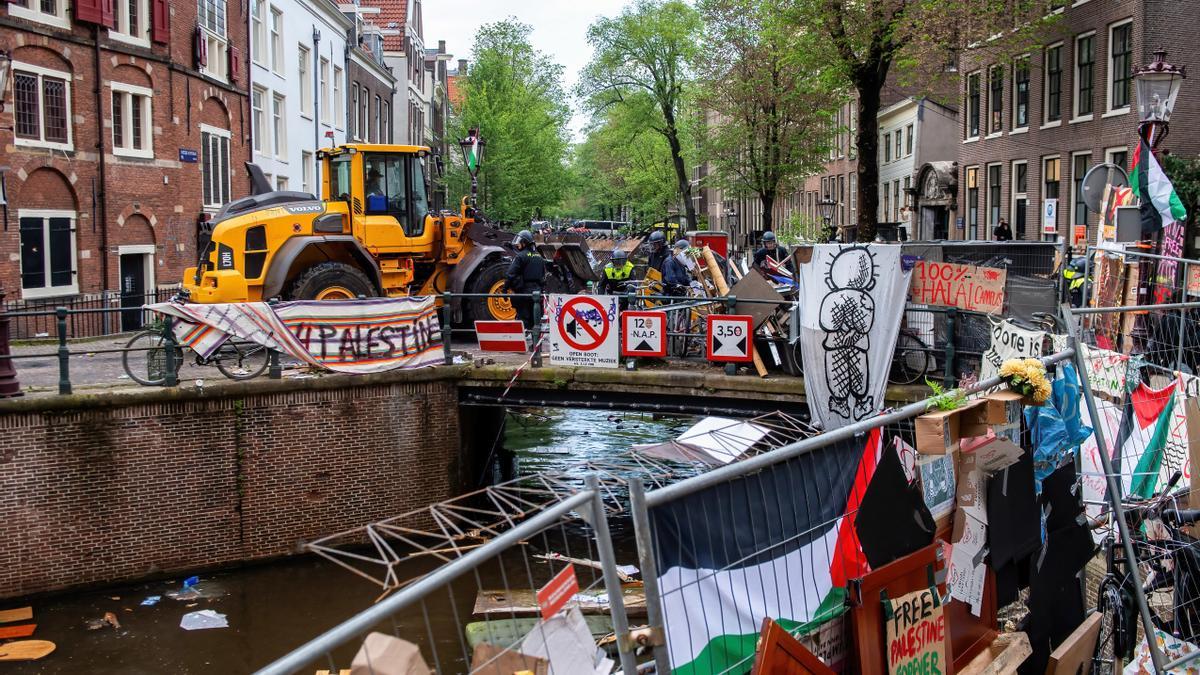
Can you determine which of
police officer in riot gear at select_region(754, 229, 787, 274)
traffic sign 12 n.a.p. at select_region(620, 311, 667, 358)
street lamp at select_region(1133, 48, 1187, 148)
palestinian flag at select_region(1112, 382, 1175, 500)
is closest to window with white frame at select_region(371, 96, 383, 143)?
police officer in riot gear at select_region(754, 229, 787, 274)

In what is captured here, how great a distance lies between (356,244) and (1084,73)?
21495 mm

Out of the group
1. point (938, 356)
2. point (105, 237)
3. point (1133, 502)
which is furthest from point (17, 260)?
point (1133, 502)

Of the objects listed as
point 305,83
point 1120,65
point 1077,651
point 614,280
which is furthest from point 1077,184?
point 1077,651

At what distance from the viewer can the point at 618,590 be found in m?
3.34

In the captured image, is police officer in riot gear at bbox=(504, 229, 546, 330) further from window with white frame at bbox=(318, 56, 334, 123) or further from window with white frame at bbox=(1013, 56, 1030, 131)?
window with white frame at bbox=(318, 56, 334, 123)

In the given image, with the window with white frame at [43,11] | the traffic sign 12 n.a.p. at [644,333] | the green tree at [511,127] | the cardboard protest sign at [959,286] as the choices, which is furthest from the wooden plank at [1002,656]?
the green tree at [511,127]

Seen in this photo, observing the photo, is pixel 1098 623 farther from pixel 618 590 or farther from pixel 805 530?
pixel 618 590

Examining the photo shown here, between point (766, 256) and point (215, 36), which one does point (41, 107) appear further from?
point (766, 256)

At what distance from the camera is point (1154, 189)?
12.5 meters

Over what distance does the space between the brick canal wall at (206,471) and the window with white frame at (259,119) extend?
62.5 feet

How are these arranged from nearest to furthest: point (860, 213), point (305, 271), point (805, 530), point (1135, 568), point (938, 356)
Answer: point (805, 530), point (1135, 568), point (938, 356), point (305, 271), point (860, 213)

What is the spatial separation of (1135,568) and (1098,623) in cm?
40

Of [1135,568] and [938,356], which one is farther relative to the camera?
[938,356]

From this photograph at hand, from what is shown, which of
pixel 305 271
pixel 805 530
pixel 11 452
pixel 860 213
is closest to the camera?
pixel 805 530
